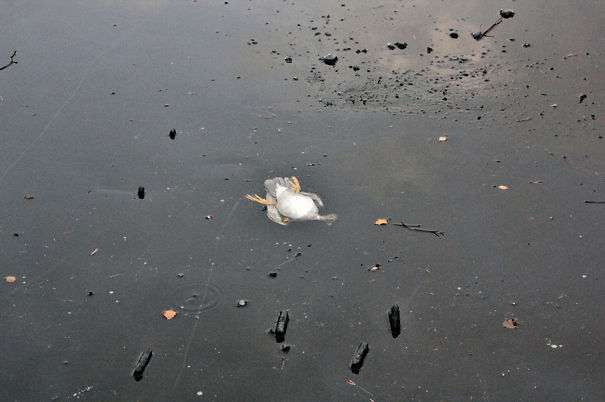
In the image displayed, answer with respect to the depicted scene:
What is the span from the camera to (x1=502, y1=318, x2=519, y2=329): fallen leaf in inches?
144

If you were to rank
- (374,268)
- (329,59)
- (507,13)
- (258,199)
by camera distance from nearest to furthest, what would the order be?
(374,268), (258,199), (329,59), (507,13)

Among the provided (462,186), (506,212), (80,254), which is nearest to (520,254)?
(506,212)

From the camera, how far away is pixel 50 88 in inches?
219

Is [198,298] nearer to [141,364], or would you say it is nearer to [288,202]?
[141,364]

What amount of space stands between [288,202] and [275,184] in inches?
9.8

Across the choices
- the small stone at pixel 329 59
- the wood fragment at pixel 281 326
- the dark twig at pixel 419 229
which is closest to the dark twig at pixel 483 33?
the small stone at pixel 329 59

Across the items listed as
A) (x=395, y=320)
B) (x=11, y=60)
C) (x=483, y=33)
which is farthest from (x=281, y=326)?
(x=11, y=60)

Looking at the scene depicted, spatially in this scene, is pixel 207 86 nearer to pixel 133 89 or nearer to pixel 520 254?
pixel 133 89

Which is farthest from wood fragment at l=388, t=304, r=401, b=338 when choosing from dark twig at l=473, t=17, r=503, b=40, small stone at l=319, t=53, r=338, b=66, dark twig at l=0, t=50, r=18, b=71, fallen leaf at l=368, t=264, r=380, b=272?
dark twig at l=0, t=50, r=18, b=71

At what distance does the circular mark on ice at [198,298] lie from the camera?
3768mm

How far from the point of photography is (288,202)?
171 inches

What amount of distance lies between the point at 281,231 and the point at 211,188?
26.8 inches

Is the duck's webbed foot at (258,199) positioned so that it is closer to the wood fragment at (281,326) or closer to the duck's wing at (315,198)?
the duck's wing at (315,198)

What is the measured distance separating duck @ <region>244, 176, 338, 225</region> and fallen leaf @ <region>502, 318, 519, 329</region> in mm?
1302
